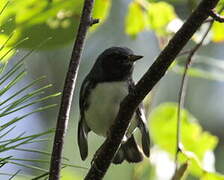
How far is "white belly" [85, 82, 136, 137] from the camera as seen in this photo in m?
2.51

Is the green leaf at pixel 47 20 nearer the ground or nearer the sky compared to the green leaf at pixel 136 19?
nearer the sky

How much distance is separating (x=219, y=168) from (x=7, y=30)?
11.5 ft

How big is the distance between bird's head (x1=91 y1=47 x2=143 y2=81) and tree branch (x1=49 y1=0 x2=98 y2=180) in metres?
0.97

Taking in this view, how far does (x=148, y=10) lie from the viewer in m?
2.22

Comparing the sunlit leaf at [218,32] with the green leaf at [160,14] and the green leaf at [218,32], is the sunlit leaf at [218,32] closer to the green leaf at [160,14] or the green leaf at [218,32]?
the green leaf at [218,32]

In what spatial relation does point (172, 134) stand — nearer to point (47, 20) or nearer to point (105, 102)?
point (105, 102)

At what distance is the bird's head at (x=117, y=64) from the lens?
8.79 ft

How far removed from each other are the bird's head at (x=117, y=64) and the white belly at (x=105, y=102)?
88mm

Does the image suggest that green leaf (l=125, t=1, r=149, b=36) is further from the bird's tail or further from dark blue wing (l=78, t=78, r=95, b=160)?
the bird's tail

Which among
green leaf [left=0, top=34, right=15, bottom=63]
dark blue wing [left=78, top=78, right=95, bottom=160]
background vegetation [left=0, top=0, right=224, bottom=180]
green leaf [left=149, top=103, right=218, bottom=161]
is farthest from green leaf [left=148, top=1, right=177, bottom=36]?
green leaf [left=0, top=34, right=15, bottom=63]

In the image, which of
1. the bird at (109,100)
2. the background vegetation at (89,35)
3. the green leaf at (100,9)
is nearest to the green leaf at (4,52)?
the background vegetation at (89,35)

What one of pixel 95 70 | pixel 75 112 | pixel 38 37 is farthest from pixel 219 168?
pixel 38 37

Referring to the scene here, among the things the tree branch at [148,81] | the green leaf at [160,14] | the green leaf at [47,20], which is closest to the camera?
the tree branch at [148,81]

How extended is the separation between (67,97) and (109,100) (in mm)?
978
